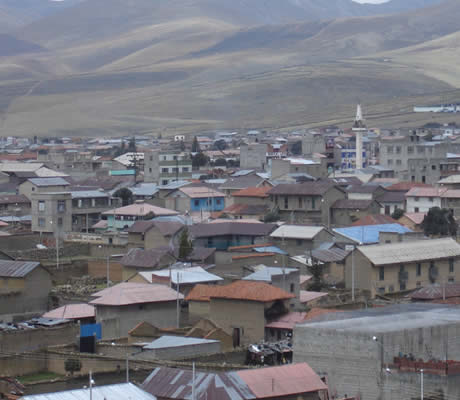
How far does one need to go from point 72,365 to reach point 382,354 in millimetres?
6766

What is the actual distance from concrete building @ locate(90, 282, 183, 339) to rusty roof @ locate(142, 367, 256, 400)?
8.25 metres

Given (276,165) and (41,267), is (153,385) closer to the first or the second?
(41,267)

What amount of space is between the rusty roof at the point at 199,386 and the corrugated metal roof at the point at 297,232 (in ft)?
66.2

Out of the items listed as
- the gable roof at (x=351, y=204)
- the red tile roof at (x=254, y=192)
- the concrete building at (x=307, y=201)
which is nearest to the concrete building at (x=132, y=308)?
the concrete building at (x=307, y=201)

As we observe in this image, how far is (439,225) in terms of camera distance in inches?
1734

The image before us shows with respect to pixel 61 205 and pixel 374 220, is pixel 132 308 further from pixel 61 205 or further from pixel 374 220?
pixel 61 205

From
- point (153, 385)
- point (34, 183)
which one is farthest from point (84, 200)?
point (153, 385)

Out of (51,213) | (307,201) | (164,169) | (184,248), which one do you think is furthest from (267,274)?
(164,169)

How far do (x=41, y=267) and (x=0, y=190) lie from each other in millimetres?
Result: 30935

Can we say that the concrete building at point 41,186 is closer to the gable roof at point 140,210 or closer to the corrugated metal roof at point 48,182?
the corrugated metal roof at point 48,182

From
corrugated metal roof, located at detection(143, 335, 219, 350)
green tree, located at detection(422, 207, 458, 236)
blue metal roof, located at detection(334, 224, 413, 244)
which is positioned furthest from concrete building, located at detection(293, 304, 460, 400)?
green tree, located at detection(422, 207, 458, 236)

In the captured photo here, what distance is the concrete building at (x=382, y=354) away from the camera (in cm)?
2086

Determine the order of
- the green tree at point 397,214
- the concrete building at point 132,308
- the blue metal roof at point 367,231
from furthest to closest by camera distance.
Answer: the green tree at point 397,214, the blue metal roof at point 367,231, the concrete building at point 132,308

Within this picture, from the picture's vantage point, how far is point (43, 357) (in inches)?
998
